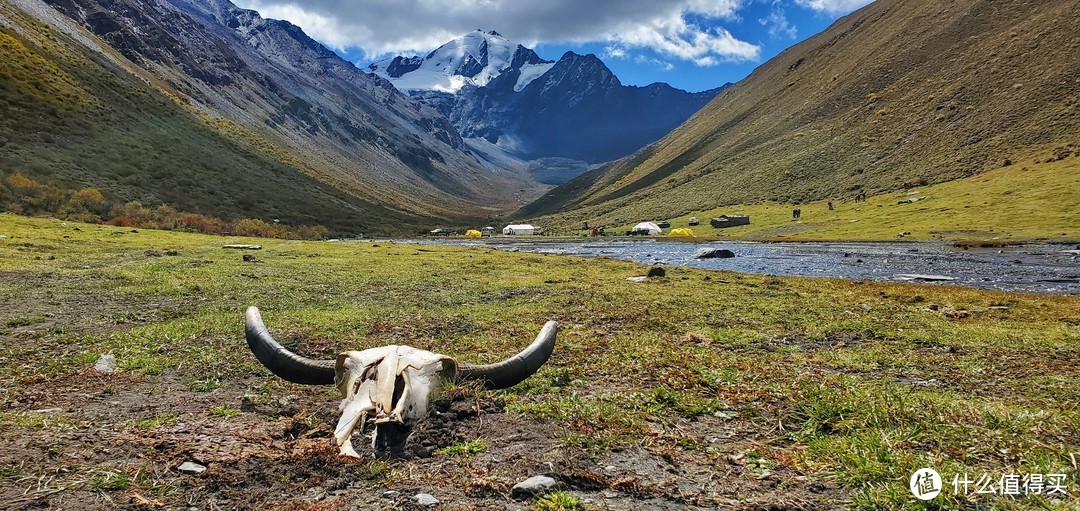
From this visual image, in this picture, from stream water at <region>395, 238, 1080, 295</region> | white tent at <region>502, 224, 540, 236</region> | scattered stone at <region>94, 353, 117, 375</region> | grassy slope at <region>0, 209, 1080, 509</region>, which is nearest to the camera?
grassy slope at <region>0, 209, 1080, 509</region>

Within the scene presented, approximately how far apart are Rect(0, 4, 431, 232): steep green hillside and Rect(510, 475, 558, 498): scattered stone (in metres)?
82.3

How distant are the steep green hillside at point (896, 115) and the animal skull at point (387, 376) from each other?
92.5 m

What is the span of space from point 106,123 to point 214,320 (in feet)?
361

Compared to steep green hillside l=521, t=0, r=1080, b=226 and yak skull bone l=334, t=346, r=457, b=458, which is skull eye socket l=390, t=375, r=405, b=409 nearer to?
yak skull bone l=334, t=346, r=457, b=458

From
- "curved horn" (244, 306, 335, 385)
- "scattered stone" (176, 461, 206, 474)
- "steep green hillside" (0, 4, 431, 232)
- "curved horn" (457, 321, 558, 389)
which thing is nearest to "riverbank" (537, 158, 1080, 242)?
"curved horn" (457, 321, 558, 389)

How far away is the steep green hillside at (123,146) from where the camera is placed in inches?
2862

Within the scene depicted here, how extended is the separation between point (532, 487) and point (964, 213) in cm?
7374

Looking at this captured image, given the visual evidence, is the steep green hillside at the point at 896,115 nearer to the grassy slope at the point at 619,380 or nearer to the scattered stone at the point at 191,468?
the grassy slope at the point at 619,380

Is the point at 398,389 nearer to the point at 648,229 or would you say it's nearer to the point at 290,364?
the point at 290,364

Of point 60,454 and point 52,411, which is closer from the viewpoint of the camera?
point 60,454

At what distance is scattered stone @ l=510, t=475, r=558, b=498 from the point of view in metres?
4.58

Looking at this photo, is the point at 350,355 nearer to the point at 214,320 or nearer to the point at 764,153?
the point at 214,320

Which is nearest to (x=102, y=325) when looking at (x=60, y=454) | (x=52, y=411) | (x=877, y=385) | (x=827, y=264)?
(x=52, y=411)

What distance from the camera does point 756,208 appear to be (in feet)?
312
